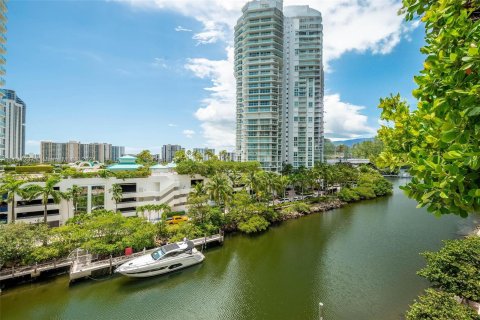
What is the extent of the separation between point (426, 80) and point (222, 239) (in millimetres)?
25236

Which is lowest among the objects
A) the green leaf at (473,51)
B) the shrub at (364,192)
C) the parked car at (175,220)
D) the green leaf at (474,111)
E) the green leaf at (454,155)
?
the parked car at (175,220)

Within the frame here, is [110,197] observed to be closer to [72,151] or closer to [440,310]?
[440,310]

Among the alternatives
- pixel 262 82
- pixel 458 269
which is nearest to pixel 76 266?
pixel 458 269

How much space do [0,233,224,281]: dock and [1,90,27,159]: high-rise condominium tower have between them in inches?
3408

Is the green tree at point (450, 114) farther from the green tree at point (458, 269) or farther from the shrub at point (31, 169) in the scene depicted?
the shrub at point (31, 169)

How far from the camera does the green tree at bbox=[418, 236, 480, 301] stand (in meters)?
12.4

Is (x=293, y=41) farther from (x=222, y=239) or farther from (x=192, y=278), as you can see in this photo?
(x=192, y=278)

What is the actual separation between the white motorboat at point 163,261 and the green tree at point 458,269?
54.6 ft

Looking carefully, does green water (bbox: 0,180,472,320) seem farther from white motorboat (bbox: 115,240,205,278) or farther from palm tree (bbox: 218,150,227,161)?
palm tree (bbox: 218,150,227,161)

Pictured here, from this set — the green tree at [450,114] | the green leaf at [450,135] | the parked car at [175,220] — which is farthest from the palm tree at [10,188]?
the green leaf at [450,135]

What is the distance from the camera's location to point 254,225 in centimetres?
2911

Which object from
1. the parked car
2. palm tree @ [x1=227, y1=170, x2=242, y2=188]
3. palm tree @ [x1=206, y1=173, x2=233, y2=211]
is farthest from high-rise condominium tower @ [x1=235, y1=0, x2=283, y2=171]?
the parked car

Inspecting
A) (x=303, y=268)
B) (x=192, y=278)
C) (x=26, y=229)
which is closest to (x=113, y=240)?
(x=26, y=229)

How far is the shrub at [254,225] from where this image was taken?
28.7 meters
